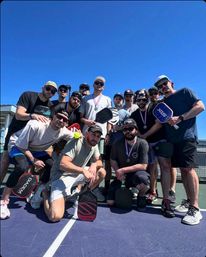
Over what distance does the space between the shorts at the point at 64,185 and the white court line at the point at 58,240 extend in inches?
13.9

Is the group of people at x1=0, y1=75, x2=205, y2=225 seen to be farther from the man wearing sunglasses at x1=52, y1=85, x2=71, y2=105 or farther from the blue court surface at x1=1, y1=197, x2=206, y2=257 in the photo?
the blue court surface at x1=1, y1=197, x2=206, y2=257

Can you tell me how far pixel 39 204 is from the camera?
1.84 metres

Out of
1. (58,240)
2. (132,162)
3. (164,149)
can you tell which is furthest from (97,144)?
(58,240)

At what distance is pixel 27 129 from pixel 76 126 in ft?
2.35

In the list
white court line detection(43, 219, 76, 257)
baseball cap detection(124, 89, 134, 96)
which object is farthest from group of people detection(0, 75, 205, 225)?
baseball cap detection(124, 89, 134, 96)

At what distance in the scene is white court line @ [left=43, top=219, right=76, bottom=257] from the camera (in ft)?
4.35

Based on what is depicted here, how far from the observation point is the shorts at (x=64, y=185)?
6.98 ft

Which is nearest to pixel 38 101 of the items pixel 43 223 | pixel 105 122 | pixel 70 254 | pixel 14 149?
pixel 14 149

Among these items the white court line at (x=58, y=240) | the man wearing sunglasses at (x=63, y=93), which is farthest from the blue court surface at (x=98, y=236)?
the man wearing sunglasses at (x=63, y=93)

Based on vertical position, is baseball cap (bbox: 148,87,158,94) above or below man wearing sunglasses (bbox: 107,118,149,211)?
above

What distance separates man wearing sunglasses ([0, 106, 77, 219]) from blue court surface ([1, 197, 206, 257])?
0.30 meters

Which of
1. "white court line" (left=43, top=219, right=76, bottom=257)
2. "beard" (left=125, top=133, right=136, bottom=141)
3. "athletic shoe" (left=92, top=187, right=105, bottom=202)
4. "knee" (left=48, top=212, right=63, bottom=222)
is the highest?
"beard" (left=125, top=133, right=136, bottom=141)

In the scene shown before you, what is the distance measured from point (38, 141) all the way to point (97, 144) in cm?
64

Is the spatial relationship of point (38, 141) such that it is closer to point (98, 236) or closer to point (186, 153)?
point (98, 236)
